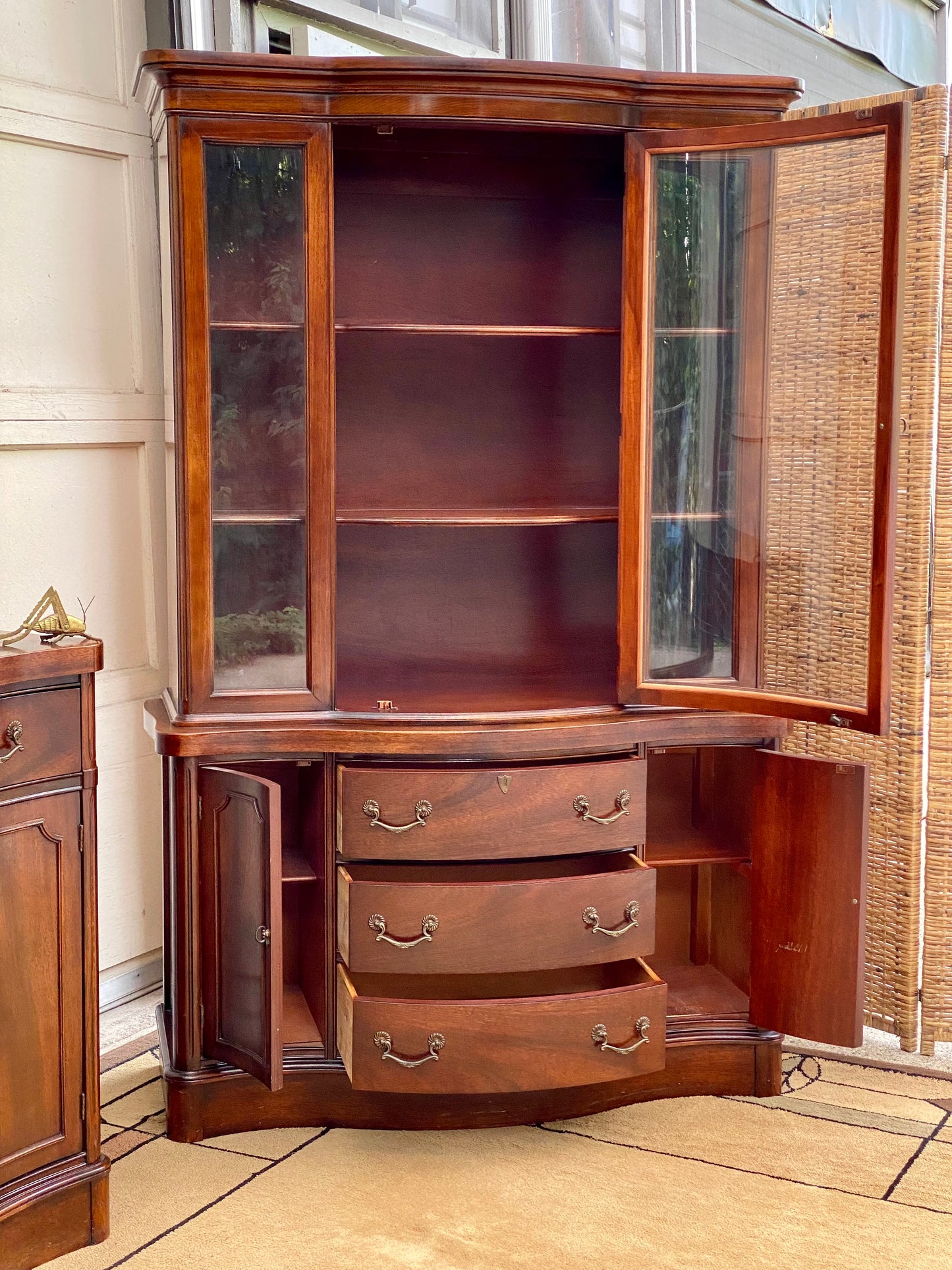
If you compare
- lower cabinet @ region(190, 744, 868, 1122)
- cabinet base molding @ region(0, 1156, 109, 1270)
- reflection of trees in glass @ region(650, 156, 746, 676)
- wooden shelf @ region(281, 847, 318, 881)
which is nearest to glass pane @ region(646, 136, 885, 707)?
reflection of trees in glass @ region(650, 156, 746, 676)

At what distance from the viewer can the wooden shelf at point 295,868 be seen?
247 centimetres

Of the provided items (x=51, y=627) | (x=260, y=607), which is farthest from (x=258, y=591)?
(x=51, y=627)

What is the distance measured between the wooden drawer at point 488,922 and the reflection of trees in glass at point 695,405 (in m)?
0.46

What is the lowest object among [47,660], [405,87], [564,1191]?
[564,1191]

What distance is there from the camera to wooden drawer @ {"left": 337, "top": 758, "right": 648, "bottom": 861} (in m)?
2.37

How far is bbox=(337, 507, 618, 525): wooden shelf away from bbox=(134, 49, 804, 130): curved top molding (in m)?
0.70

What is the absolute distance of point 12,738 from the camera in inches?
77.4

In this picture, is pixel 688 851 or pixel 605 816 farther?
pixel 688 851

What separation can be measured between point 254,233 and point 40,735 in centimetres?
96

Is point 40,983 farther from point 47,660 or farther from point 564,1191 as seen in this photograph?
point 564,1191

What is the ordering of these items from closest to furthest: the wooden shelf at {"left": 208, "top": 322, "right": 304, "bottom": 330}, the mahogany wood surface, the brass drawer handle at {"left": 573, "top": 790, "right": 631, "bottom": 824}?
the mahogany wood surface, the wooden shelf at {"left": 208, "top": 322, "right": 304, "bottom": 330}, the brass drawer handle at {"left": 573, "top": 790, "right": 631, "bottom": 824}

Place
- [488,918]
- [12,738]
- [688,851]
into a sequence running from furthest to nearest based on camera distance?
1. [688,851]
2. [488,918]
3. [12,738]

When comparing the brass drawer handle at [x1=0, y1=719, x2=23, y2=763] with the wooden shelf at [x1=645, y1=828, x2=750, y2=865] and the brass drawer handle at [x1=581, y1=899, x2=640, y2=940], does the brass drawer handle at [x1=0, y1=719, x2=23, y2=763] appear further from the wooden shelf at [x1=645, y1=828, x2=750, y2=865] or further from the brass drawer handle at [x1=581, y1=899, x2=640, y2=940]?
the wooden shelf at [x1=645, y1=828, x2=750, y2=865]

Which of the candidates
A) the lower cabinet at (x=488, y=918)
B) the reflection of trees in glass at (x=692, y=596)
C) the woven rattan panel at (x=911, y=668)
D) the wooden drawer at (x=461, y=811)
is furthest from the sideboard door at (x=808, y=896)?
the woven rattan panel at (x=911, y=668)
